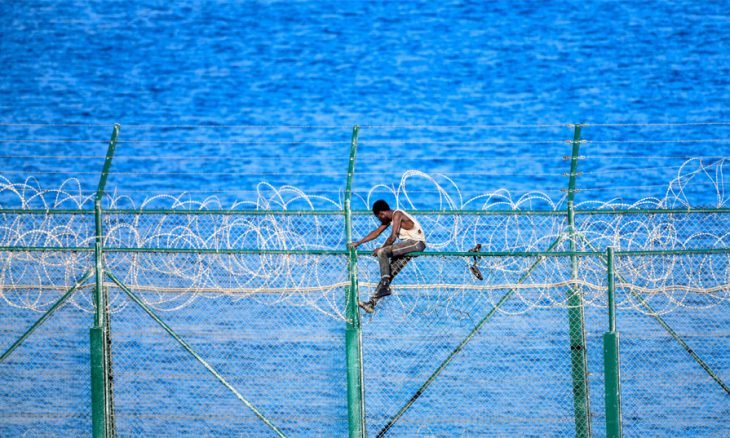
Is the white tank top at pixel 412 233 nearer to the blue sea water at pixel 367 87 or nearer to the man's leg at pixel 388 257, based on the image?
the man's leg at pixel 388 257

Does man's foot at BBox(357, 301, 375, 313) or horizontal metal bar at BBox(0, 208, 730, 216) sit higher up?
horizontal metal bar at BBox(0, 208, 730, 216)

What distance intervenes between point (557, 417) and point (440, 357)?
481 centimetres

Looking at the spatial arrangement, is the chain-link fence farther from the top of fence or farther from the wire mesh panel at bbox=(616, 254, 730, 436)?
the top of fence

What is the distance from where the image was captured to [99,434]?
29.3 ft

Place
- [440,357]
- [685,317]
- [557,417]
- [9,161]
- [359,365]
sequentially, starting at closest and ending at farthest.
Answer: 1. [359,365]
2. [557,417]
3. [685,317]
4. [440,357]
5. [9,161]

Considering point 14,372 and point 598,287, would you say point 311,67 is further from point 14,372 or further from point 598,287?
point 598,287

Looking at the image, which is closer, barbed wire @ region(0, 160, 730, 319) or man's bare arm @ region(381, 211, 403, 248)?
man's bare arm @ region(381, 211, 403, 248)

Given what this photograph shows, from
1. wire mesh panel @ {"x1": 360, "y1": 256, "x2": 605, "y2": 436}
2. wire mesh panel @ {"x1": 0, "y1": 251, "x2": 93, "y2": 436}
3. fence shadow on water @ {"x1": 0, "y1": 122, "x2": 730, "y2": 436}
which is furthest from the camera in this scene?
wire mesh panel @ {"x1": 0, "y1": 251, "x2": 93, "y2": 436}

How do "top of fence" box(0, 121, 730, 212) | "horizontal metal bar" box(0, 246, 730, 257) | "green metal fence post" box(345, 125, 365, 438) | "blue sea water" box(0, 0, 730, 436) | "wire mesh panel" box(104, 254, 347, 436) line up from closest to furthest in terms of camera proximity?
"horizontal metal bar" box(0, 246, 730, 257) < "green metal fence post" box(345, 125, 365, 438) < "wire mesh panel" box(104, 254, 347, 436) < "top of fence" box(0, 121, 730, 212) < "blue sea water" box(0, 0, 730, 436)

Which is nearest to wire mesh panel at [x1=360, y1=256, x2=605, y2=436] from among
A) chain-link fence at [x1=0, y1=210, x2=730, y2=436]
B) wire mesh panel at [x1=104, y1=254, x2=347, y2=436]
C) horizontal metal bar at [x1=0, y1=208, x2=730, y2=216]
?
chain-link fence at [x1=0, y1=210, x2=730, y2=436]

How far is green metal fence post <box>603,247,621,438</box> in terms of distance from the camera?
27.7 feet

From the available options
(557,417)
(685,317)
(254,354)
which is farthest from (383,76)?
(557,417)

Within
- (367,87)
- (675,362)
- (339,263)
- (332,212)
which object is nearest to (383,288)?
(332,212)

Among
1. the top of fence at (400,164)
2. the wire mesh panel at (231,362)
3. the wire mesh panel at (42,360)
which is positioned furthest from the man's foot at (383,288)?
the top of fence at (400,164)
